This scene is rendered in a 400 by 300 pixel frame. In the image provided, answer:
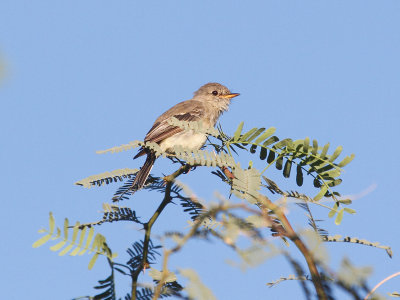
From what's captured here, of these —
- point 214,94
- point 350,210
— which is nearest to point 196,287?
point 350,210

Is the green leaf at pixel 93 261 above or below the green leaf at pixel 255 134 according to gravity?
below

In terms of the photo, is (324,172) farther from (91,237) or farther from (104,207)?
(91,237)

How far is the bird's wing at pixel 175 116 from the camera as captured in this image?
8.74 meters

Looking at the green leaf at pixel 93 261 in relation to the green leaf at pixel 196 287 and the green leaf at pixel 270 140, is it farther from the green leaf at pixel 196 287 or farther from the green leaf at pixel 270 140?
the green leaf at pixel 270 140

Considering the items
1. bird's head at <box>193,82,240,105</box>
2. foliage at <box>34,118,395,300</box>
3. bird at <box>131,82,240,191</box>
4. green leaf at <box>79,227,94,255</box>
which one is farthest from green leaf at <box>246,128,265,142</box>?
bird's head at <box>193,82,240,105</box>

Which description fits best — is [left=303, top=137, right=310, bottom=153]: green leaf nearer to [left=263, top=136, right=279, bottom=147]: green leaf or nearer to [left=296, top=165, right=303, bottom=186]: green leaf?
[left=296, top=165, right=303, bottom=186]: green leaf

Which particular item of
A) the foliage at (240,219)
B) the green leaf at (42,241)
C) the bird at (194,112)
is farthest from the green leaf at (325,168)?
the bird at (194,112)

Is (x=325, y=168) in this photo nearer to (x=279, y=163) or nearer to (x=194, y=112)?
(x=279, y=163)

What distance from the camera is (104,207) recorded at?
7.27 feet

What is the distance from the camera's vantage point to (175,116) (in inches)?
385

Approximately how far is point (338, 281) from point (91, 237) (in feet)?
2.50

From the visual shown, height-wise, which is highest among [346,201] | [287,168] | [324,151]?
[287,168]

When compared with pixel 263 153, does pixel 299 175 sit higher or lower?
lower

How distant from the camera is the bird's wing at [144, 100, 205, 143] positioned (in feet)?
28.7
